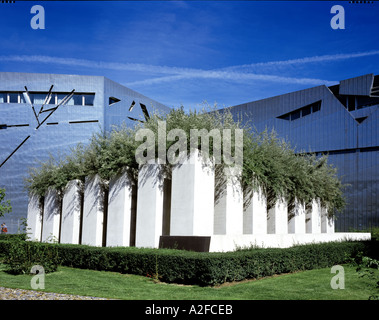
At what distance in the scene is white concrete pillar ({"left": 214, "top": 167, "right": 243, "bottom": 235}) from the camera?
16.0 meters

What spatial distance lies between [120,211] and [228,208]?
4.26 meters

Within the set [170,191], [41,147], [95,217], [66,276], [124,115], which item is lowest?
[66,276]

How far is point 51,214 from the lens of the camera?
19.9 meters

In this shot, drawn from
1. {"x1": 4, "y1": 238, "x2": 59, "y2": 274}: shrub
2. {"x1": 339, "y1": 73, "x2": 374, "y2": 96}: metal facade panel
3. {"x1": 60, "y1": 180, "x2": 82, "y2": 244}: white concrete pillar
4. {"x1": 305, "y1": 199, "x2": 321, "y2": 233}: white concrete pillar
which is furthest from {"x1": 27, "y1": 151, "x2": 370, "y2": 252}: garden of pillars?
{"x1": 339, "y1": 73, "x2": 374, "y2": 96}: metal facade panel

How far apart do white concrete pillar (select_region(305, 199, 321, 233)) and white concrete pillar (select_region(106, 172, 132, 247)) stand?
11720 mm

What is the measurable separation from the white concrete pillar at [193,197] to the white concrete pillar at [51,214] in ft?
24.5

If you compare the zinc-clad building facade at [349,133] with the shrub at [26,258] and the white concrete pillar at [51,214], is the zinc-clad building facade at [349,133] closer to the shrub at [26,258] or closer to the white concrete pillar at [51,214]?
the white concrete pillar at [51,214]

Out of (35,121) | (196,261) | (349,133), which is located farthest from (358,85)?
(196,261)

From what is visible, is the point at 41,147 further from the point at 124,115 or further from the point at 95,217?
the point at 95,217

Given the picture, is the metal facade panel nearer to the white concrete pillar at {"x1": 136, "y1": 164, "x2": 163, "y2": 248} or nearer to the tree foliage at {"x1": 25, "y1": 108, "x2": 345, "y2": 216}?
the tree foliage at {"x1": 25, "y1": 108, "x2": 345, "y2": 216}

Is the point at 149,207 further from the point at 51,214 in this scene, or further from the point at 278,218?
the point at 278,218
